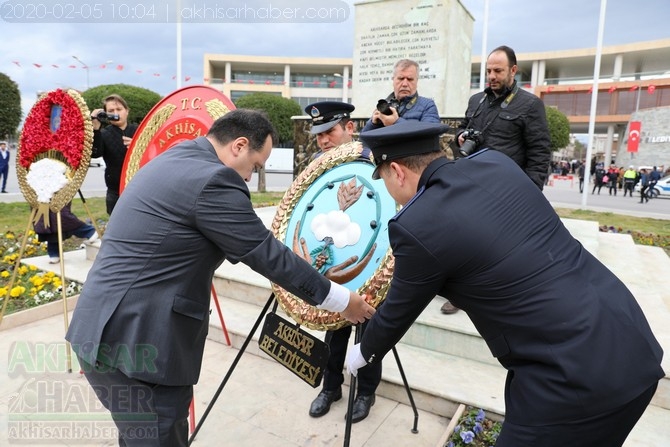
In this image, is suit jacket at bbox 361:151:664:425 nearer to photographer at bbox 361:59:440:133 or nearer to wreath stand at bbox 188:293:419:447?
wreath stand at bbox 188:293:419:447

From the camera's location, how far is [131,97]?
1135 inches

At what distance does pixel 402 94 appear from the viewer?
369cm

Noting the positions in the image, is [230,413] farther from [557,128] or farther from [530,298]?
[557,128]

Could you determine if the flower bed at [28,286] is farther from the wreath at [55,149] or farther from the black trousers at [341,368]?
the black trousers at [341,368]

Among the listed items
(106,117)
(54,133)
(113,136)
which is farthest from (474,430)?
(113,136)

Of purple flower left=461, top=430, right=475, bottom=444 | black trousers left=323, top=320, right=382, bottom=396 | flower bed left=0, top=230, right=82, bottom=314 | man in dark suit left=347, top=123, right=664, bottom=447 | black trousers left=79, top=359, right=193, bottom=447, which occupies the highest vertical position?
man in dark suit left=347, top=123, right=664, bottom=447

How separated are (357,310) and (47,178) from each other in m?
3.01

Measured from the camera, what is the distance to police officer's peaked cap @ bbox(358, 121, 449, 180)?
144 cm

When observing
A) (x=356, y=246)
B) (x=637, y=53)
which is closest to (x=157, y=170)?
(x=356, y=246)

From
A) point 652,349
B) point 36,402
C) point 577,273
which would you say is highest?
point 577,273

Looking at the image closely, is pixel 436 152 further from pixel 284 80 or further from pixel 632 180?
pixel 284 80

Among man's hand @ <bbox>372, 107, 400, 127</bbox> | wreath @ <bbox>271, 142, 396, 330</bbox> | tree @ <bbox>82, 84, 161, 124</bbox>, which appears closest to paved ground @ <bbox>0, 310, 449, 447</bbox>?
wreath @ <bbox>271, 142, 396, 330</bbox>

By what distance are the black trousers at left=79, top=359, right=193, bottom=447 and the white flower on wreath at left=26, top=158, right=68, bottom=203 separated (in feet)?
7.80

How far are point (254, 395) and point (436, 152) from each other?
7.45 feet
